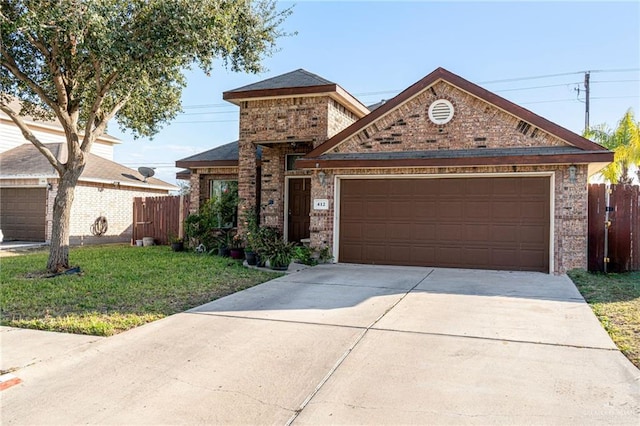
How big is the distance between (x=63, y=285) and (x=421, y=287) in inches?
248

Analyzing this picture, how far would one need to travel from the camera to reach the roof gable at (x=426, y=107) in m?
9.74

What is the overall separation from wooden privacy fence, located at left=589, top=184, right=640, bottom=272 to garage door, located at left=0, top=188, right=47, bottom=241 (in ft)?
59.3

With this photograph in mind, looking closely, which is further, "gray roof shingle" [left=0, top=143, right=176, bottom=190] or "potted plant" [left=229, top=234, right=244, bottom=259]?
"gray roof shingle" [left=0, top=143, right=176, bottom=190]

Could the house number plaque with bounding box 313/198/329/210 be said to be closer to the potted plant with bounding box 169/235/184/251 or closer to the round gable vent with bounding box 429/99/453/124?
the round gable vent with bounding box 429/99/453/124

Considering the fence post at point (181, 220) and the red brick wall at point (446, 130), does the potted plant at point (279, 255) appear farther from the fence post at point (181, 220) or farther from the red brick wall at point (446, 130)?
the fence post at point (181, 220)

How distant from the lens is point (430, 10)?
11188 mm

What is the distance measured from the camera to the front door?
13031mm

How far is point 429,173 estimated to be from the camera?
10805 millimetres

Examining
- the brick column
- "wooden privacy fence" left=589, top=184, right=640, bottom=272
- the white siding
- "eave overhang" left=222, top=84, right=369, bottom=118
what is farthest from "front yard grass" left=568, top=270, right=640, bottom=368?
the white siding

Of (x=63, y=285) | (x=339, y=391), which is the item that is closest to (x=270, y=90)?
(x=63, y=285)

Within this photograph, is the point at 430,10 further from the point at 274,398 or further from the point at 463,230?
the point at 274,398

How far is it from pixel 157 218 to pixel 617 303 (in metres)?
14.9

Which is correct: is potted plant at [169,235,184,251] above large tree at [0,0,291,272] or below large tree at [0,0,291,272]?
below

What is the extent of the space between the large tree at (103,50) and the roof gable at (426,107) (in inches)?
109
